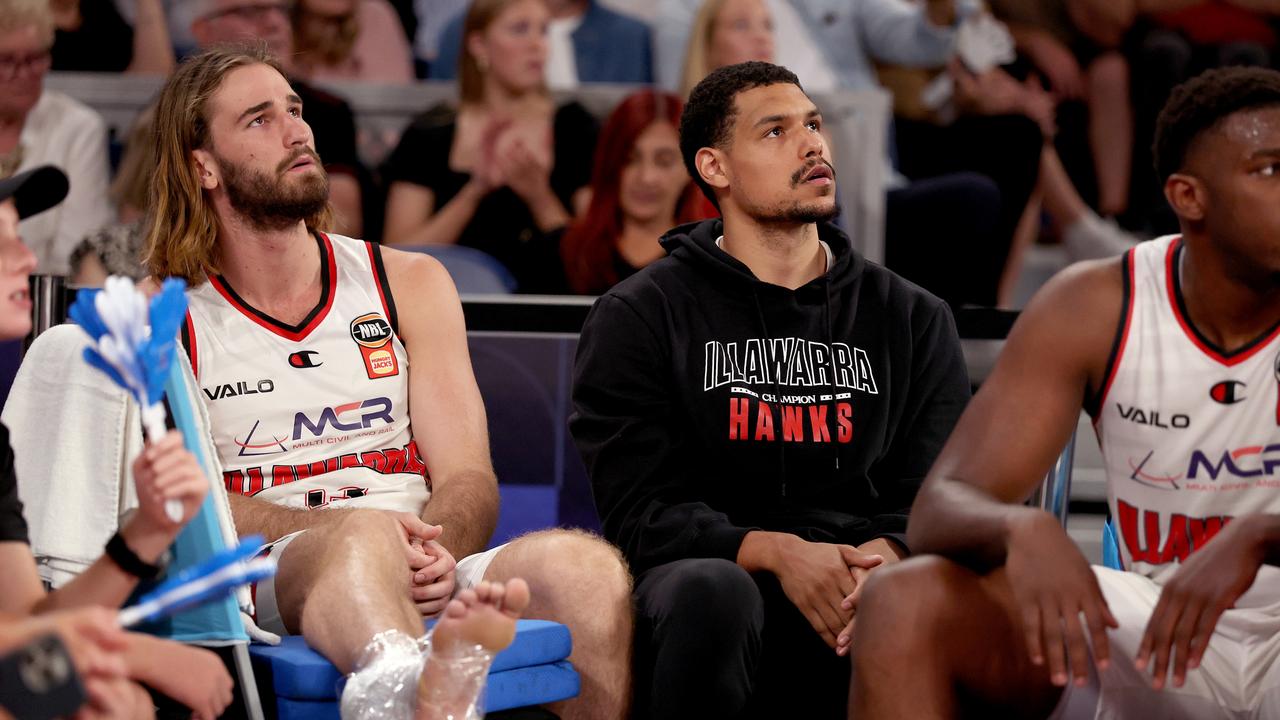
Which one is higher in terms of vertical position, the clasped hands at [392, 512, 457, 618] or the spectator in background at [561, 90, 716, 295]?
the spectator in background at [561, 90, 716, 295]

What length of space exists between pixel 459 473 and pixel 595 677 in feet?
1.60

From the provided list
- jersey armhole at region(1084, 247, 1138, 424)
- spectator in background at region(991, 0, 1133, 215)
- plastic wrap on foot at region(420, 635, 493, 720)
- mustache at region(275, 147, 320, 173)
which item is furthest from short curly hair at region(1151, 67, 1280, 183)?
spectator in background at region(991, 0, 1133, 215)

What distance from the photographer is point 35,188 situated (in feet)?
6.33

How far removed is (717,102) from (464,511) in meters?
1.02

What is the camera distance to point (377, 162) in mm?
4445

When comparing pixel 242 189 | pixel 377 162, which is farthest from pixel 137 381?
pixel 377 162

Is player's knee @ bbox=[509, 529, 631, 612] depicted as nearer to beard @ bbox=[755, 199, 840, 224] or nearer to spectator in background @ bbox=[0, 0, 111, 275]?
beard @ bbox=[755, 199, 840, 224]

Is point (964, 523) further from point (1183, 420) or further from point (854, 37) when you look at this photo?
point (854, 37)

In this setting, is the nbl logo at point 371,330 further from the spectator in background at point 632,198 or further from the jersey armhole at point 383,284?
the spectator in background at point 632,198

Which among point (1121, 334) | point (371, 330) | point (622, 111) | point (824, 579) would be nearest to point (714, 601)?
point (824, 579)

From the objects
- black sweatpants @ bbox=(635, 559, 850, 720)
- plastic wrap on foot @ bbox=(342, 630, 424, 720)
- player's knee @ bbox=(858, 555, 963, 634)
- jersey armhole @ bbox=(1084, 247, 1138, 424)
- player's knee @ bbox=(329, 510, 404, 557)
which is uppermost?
jersey armhole @ bbox=(1084, 247, 1138, 424)

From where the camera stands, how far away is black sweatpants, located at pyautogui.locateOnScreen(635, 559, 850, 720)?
2.29 meters

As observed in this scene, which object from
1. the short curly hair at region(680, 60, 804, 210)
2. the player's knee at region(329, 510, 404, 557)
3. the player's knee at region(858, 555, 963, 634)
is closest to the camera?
the player's knee at region(858, 555, 963, 634)

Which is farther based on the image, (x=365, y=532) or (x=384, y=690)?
(x=365, y=532)
